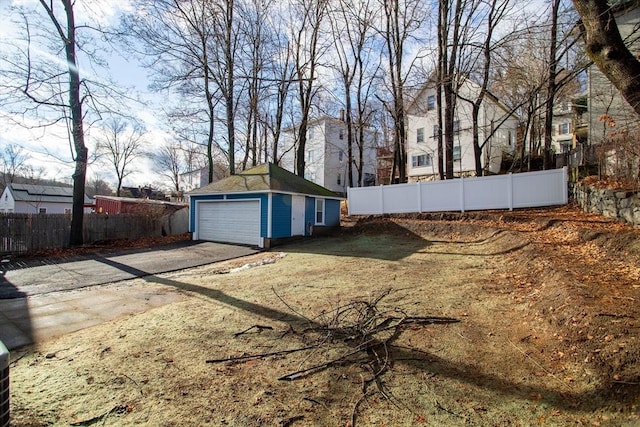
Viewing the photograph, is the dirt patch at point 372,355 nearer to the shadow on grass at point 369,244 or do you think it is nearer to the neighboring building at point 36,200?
the shadow on grass at point 369,244

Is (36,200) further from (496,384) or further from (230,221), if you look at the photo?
(496,384)

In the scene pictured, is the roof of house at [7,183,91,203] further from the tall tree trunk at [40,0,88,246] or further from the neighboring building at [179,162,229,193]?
the tall tree trunk at [40,0,88,246]

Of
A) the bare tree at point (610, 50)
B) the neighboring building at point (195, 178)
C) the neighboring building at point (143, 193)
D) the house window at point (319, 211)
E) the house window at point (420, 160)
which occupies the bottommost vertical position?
the house window at point (319, 211)

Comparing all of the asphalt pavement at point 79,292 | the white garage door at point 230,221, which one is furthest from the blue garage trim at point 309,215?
the asphalt pavement at point 79,292

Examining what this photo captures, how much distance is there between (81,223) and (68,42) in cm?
711

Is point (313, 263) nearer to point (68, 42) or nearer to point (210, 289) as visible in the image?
point (210, 289)

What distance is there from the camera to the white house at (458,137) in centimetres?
2356

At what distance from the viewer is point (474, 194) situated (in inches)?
520

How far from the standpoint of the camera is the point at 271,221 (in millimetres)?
12938

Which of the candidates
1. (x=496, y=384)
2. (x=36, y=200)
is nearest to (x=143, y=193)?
(x=36, y=200)

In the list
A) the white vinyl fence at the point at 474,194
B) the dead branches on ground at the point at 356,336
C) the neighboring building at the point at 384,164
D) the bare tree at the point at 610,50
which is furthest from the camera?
the neighboring building at the point at 384,164

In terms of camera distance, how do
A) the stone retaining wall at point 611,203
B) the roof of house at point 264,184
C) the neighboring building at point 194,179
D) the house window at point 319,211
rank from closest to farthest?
the stone retaining wall at point 611,203, the roof of house at point 264,184, the house window at point 319,211, the neighboring building at point 194,179

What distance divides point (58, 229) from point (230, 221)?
21.1ft

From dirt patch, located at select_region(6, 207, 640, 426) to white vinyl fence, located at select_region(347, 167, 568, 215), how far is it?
20.6 feet
